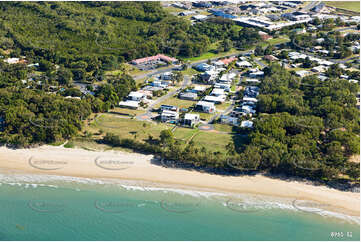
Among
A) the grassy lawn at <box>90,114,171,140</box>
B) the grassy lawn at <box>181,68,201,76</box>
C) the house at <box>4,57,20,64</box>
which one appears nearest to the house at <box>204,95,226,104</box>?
the grassy lawn at <box>90,114,171,140</box>

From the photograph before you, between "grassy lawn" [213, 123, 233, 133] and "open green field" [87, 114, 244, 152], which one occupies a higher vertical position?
"grassy lawn" [213, 123, 233, 133]

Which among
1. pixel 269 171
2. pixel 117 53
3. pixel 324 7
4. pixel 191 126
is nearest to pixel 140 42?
pixel 117 53

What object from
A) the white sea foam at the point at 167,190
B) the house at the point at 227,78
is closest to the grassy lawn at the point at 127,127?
the white sea foam at the point at 167,190

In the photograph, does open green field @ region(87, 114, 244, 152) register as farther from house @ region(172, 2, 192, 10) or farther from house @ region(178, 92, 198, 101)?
house @ region(172, 2, 192, 10)

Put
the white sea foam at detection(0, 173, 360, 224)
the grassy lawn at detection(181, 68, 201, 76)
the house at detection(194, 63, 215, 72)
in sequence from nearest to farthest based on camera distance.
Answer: the white sea foam at detection(0, 173, 360, 224), the grassy lawn at detection(181, 68, 201, 76), the house at detection(194, 63, 215, 72)

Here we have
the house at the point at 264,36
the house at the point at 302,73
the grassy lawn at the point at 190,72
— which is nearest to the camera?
the house at the point at 302,73

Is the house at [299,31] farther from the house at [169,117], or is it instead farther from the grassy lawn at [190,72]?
the house at [169,117]
